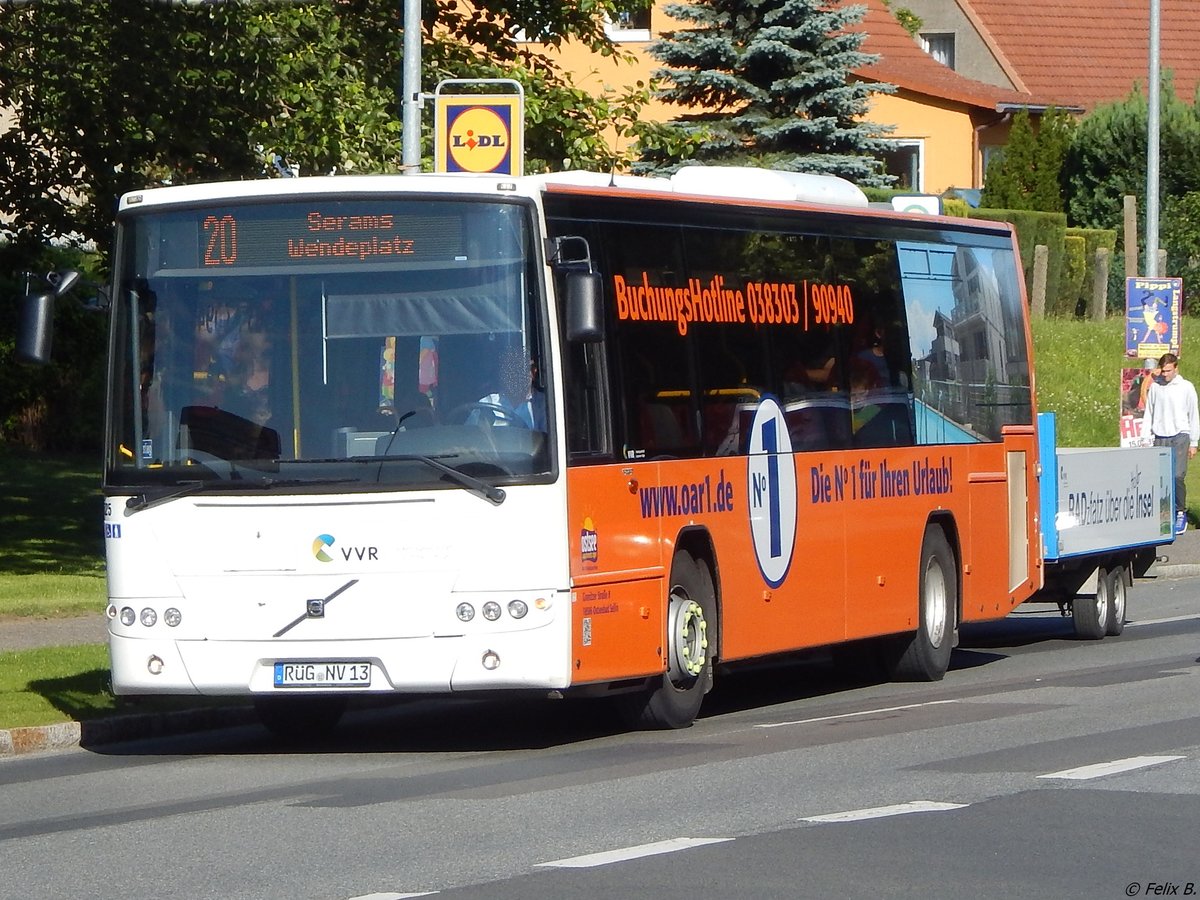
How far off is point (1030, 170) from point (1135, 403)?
1004 inches

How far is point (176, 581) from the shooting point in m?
11.6

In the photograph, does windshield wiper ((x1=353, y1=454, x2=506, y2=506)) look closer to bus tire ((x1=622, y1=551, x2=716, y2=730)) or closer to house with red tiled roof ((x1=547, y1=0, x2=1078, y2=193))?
bus tire ((x1=622, y1=551, x2=716, y2=730))

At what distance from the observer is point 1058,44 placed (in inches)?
2488

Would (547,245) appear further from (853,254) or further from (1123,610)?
(1123,610)

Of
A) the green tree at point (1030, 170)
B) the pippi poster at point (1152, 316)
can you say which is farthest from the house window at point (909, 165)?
the pippi poster at point (1152, 316)

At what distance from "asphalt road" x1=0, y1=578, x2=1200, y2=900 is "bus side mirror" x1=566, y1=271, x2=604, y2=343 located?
2.09 meters

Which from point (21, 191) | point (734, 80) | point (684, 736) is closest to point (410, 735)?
point (684, 736)

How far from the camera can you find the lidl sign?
17578mm

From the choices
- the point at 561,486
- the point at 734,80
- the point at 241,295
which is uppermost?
the point at 734,80

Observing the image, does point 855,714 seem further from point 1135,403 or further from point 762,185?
point 1135,403

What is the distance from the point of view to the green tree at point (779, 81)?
36.7 metres

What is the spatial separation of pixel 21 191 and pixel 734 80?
16.4 m

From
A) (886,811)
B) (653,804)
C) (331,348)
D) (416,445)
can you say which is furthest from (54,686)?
(886,811)

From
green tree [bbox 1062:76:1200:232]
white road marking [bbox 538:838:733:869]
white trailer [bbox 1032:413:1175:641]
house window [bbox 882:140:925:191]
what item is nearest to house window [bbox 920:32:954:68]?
house window [bbox 882:140:925:191]
